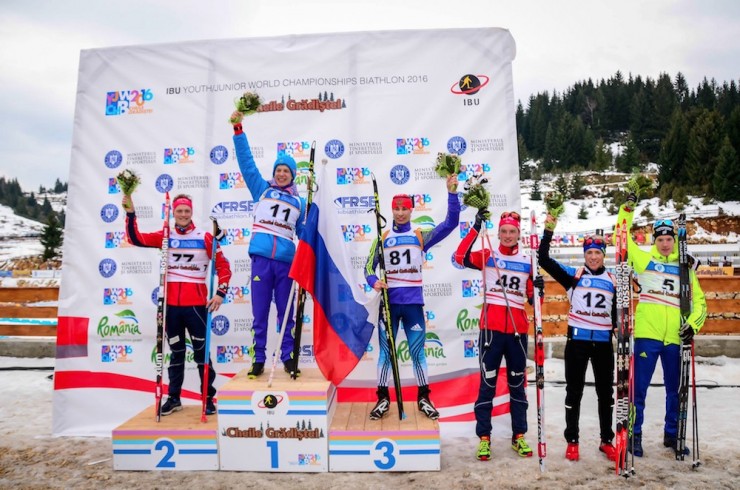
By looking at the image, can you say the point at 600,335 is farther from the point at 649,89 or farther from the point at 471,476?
the point at 649,89

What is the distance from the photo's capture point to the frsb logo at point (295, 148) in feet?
17.5

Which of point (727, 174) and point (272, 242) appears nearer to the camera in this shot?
point (272, 242)

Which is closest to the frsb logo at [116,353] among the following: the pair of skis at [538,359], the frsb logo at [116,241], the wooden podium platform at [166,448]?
the frsb logo at [116,241]

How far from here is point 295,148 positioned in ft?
17.6

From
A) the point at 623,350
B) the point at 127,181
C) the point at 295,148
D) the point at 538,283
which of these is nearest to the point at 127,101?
the point at 127,181

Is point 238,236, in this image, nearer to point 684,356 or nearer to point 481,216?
point 481,216

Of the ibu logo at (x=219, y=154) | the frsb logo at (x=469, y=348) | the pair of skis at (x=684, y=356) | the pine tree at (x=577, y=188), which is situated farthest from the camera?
the pine tree at (x=577, y=188)

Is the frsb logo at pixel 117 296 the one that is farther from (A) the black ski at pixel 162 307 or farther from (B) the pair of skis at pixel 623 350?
(B) the pair of skis at pixel 623 350

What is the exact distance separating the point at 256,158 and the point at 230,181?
400 millimetres

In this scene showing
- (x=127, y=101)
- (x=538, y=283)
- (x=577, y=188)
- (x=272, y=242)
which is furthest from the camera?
(x=577, y=188)

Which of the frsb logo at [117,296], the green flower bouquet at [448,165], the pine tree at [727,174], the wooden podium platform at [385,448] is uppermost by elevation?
the pine tree at [727,174]

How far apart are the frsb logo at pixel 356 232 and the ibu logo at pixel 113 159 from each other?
9.18 feet

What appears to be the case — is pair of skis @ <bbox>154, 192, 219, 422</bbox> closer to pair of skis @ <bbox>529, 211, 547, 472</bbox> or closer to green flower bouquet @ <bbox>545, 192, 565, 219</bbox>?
pair of skis @ <bbox>529, 211, 547, 472</bbox>

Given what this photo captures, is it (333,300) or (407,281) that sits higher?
(407,281)
